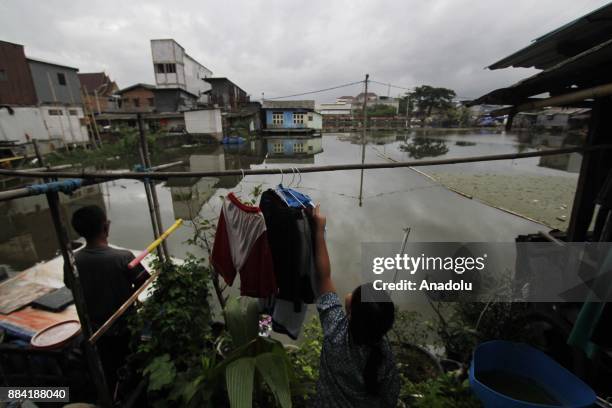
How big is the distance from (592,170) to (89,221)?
4268mm

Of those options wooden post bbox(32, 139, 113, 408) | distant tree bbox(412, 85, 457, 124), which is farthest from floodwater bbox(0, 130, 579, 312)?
distant tree bbox(412, 85, 457, 124)

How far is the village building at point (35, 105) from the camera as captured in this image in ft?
56.4

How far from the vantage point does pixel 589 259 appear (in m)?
2.54

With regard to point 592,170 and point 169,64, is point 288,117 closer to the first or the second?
point 169,64

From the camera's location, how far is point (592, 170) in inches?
98.8

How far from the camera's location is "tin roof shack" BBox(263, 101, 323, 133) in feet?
116

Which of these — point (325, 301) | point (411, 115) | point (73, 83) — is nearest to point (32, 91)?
point (73, 83)

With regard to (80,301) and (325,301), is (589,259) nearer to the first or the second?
(325,301)

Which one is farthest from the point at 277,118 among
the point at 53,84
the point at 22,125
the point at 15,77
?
the point at 22,125

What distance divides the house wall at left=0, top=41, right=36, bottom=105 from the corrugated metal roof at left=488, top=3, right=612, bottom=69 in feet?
86.5

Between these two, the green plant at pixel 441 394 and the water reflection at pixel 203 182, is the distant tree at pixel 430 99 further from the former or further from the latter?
the green plant at pixel 441 394

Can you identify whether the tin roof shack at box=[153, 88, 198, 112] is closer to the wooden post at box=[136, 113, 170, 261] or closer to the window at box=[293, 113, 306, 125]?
the window at box=[293, 113, 306, 125]

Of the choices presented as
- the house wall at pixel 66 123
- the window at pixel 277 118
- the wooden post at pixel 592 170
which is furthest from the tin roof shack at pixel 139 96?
the wooden post at pixel 592 170

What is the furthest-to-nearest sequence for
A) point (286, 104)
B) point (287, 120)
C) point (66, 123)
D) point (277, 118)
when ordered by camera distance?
1. point (286, 104)
2. point (277, 118)
3. point (287, 120)
4. point (66, 123)
